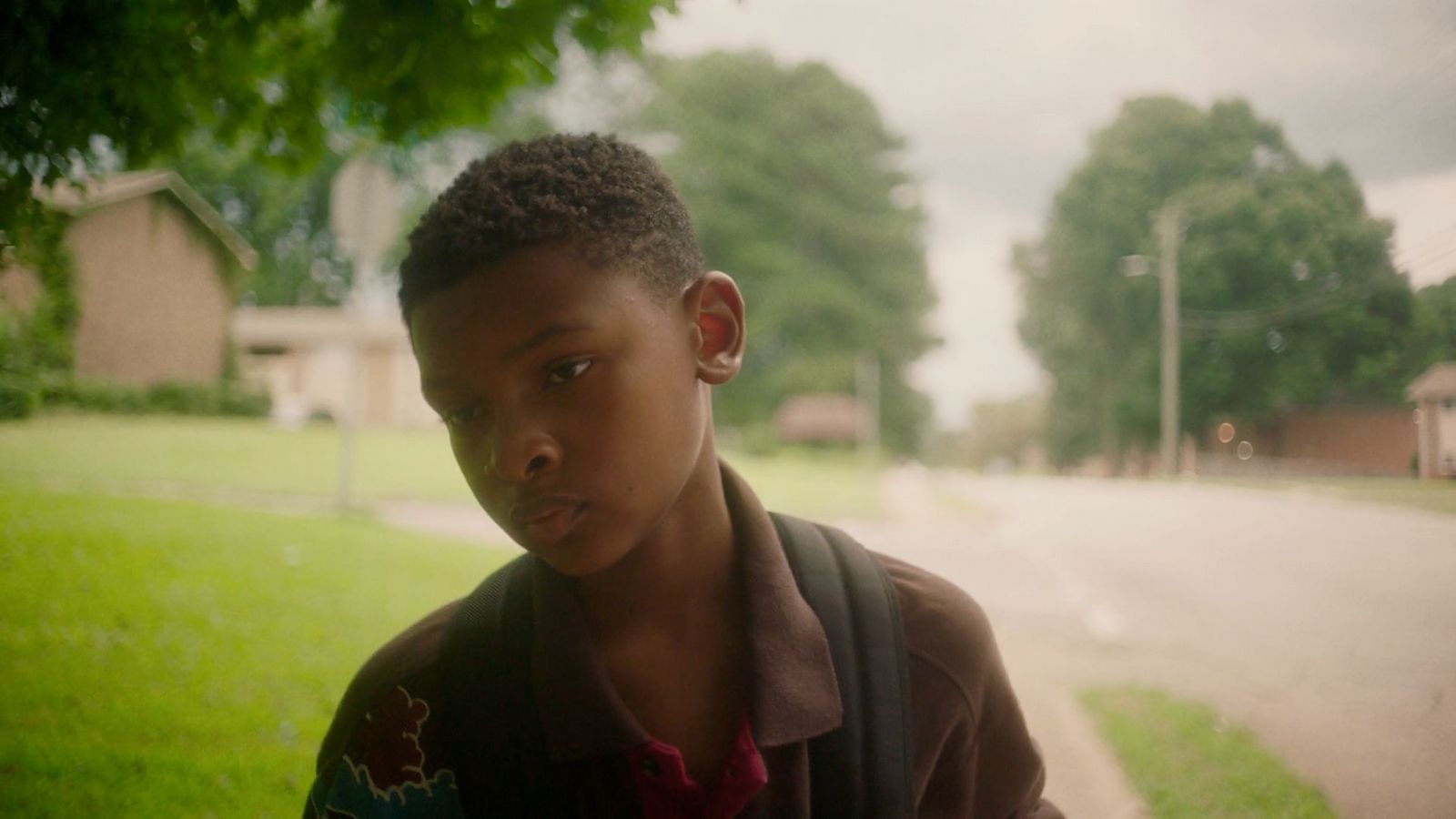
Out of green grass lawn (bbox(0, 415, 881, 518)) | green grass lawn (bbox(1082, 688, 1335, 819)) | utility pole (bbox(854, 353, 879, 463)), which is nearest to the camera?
green grass lawn (bbox(1082, 688, 1335, 819))

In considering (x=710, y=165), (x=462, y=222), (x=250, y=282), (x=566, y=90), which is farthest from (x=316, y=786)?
(x=250, y=282)

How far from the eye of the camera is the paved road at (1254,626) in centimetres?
147

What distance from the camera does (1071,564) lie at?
2.26 m

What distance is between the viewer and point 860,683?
130 cm

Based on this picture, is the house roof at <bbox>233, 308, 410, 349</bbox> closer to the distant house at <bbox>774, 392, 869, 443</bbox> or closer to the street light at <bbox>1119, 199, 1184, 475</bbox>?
the distant house at <bbox>774, 392, 869, 443</bbox>

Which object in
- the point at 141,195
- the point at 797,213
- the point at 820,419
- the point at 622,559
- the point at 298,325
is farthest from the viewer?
the point at 298,325

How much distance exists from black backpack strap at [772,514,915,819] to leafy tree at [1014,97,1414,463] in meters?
0.94

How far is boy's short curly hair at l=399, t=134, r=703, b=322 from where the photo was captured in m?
1.26

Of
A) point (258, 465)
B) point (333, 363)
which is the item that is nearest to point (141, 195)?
point (258, 465)

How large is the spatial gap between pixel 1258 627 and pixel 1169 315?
2.21 ft

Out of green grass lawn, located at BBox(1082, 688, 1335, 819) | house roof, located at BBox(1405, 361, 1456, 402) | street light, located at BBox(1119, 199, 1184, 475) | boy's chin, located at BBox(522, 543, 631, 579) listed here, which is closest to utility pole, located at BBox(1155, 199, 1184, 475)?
street light, located at BBox(1119, 199, 1184, 475)

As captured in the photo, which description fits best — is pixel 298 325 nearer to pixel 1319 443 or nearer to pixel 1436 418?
pixel 1319 443

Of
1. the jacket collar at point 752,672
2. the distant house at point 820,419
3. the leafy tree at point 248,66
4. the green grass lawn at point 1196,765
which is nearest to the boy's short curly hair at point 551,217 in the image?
the jacket collar at point 752,672

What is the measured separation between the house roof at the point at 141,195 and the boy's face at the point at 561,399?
4.43 feet
